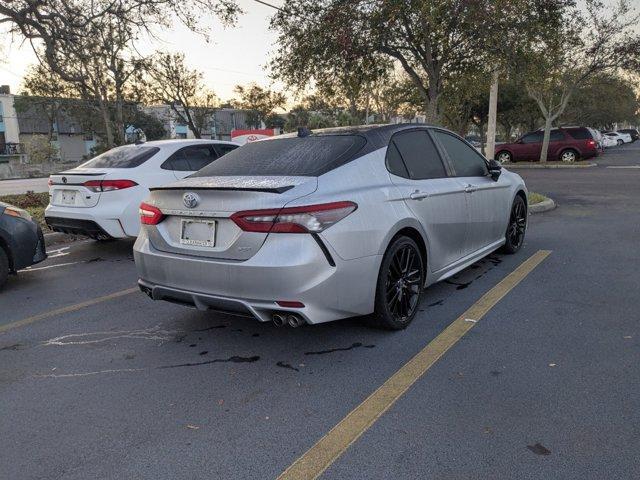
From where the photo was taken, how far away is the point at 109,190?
6.65 meters

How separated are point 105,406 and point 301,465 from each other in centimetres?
133

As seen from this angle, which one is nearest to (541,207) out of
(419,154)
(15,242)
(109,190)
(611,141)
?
(419,154)

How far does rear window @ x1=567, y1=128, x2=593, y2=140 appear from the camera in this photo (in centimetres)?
2645

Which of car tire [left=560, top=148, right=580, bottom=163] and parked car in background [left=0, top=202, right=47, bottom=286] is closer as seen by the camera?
parked car in background [left=0, top=202, right=47, bottom=286]

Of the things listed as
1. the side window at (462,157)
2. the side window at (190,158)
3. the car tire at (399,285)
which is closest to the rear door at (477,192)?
the side window at (462,157)

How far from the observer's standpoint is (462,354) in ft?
11.9

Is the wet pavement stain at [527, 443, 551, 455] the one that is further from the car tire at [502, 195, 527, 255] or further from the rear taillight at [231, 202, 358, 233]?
the car tire at [502, 195, 527, 255]

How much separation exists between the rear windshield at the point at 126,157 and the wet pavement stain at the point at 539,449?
603 cm

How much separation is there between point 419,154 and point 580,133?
25696 mm

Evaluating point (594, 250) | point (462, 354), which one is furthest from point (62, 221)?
point (594, 250)

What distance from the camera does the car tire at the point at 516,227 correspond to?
6395mm

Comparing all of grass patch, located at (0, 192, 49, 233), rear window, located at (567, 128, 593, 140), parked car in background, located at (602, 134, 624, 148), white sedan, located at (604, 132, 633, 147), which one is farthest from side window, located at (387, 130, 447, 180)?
white sedan, located at (604, 132, 633, 147)

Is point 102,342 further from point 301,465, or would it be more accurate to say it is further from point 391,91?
point 391,91

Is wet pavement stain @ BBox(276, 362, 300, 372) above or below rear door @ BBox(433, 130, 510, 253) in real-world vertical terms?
below
